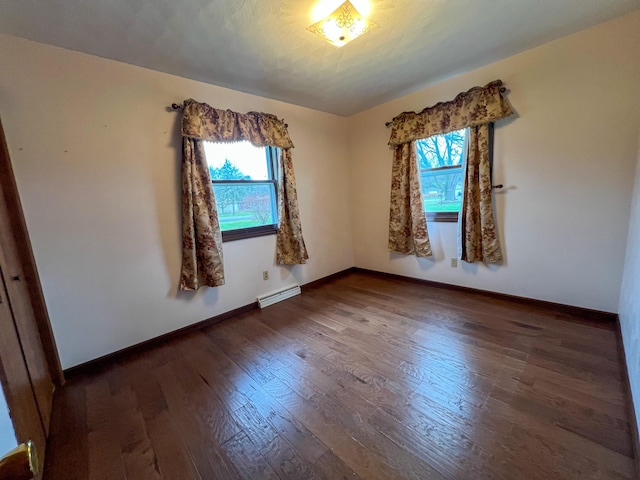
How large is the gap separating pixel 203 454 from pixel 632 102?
144 inches

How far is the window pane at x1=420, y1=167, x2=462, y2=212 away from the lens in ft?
9.78

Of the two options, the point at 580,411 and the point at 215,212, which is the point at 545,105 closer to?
the point at 580,411

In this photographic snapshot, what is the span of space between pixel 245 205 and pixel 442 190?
229 cm

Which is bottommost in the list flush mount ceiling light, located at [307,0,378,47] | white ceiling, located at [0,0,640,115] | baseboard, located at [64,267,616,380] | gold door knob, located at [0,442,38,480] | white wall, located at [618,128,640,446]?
baseboard, located at [64,267,616,380]

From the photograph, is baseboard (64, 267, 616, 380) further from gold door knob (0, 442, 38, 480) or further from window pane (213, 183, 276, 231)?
gold door knob (0, 442, 38, 480)

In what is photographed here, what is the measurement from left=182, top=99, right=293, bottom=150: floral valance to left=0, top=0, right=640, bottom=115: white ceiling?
0.97 feet

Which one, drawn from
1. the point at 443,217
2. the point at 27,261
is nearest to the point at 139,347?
the point at 27,261

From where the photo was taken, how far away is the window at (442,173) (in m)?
2.92

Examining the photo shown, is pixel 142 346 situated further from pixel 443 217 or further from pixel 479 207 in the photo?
pixel 479 207

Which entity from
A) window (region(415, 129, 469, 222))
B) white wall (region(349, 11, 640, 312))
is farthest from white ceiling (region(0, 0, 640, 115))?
window (region(415, 129, 469, 222))

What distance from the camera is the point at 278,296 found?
3.17m

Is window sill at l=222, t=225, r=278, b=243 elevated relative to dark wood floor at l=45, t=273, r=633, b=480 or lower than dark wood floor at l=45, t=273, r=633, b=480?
elevated

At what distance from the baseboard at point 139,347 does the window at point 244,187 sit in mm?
819

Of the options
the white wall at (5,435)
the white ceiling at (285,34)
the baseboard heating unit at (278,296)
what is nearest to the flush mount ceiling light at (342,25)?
the white ceiling at (285,34)
